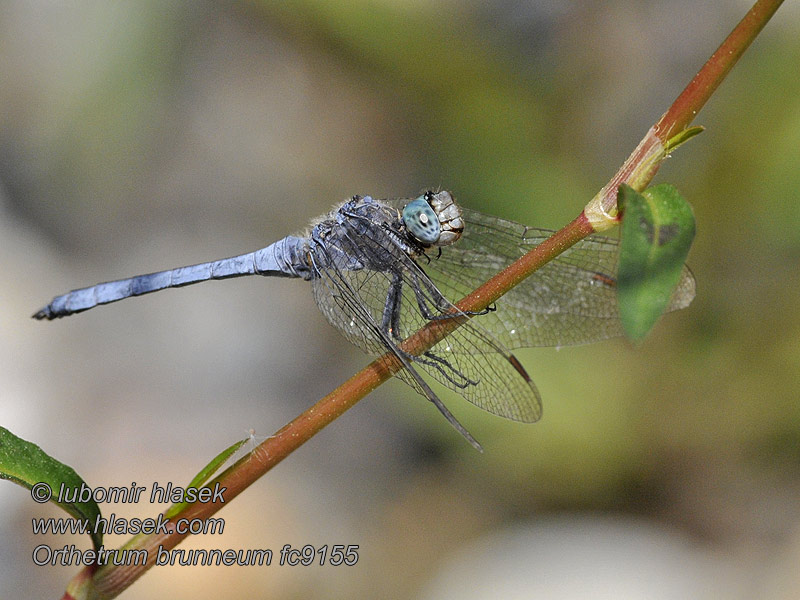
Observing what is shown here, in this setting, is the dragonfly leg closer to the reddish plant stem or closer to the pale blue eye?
the pale blue eye

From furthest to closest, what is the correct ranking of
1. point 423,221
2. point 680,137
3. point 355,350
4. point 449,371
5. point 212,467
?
point 355,350, point 423,221, point 449,371, point 212,467, point 680,137

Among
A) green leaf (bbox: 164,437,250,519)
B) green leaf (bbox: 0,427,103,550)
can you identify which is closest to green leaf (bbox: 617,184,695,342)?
green leaf (bbox: 164,437,250,519)

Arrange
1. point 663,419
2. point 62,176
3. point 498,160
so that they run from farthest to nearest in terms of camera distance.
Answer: point 62,176
point 498,160
point 663,419

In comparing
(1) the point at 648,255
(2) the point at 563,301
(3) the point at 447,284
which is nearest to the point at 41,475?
(1) the point at 648,255

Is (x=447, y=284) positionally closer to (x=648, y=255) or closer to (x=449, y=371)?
(x=449, y=371)

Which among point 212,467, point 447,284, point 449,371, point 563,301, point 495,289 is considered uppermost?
point 447,284

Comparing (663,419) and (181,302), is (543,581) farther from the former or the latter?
(181,302)

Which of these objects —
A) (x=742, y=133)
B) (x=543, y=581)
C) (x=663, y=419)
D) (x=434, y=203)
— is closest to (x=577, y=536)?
(x=543, y=581)

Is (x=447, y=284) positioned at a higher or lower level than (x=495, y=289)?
higher
